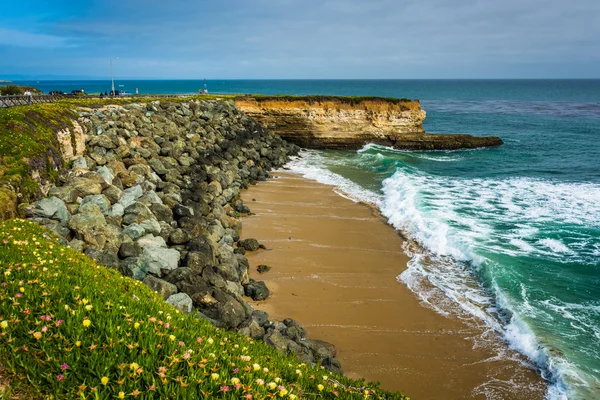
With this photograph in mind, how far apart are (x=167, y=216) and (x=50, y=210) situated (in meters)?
4.21

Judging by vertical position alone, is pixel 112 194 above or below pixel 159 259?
above

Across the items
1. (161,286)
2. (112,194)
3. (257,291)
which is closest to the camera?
(161,286)

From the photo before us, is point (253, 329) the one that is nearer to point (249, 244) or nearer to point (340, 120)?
point (249, 244)

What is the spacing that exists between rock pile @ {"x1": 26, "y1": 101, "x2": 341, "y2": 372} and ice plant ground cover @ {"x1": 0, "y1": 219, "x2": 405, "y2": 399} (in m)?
2.36

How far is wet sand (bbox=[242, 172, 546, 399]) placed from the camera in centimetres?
935

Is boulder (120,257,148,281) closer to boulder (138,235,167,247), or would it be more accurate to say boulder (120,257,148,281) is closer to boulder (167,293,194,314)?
boulder (138,235,167,247)

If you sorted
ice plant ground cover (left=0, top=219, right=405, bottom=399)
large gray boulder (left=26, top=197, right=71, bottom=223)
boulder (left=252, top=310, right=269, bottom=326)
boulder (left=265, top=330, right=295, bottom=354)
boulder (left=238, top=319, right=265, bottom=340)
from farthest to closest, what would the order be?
large gray boulder (left=26, top=197, right=71, bottom=223), boulder (left=252, top=310, right=269, bottom=326), boulder (left=238, top=319, right=265, bottom=340), boulder (left=265, top=330, right=295, bottom=354), ice plant ground cover (left=0, top=219, right=405, bottom=399)

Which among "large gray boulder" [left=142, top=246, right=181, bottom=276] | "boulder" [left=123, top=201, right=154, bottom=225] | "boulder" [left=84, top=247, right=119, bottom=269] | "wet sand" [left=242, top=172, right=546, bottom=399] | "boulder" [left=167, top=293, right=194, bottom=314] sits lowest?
"wet sand" [left=242, top=172, right=546, bottom=399]

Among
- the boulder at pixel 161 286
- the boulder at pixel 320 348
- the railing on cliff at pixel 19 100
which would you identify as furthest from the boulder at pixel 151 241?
the railing on cliff at pixel 19 100

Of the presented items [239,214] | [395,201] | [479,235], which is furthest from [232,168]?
[479,235]

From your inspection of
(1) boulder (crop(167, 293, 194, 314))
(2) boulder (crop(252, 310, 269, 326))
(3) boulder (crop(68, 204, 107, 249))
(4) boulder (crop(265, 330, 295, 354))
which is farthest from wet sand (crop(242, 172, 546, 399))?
(3) boulder (crop(68, 204, 107, 249))

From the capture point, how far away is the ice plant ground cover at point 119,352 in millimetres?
4387

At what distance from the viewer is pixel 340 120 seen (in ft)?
137

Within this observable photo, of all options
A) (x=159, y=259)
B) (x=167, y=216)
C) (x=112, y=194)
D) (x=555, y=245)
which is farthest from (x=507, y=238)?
(x=112, y=194)
